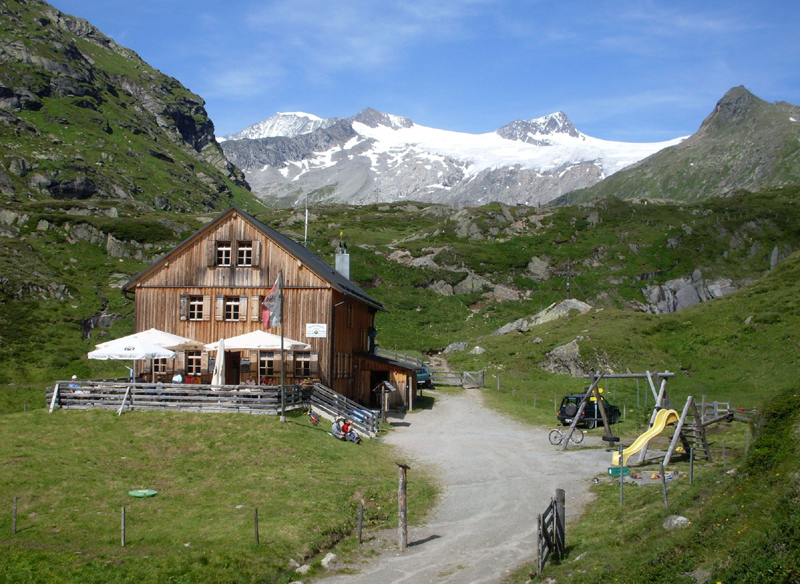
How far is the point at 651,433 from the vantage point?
1003 inches

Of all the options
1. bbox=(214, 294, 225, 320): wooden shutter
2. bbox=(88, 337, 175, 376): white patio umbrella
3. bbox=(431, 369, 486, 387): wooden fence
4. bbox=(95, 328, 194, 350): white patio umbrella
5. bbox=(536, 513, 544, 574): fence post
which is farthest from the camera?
bbox=(431, 369, 486, 387): wooden fence

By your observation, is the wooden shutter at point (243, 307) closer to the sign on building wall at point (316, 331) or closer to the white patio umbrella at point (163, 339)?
the white patio umbrella at point (163, 339)

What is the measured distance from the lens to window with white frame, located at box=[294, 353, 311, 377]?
3506 centimetres

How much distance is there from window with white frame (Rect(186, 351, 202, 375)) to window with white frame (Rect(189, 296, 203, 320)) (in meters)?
2.02

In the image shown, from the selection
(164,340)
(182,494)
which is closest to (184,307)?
(164,340)

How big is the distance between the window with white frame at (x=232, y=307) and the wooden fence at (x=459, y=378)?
62.3 feet

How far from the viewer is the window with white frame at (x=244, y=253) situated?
120 feet

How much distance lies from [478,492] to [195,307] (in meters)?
21.1

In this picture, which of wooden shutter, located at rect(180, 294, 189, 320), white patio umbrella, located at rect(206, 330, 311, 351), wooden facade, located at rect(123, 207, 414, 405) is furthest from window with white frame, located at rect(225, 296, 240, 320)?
white patio umbrella, located at rect(206, 330, 311, 351)

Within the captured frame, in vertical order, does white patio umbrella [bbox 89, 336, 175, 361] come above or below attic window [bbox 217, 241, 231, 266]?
below

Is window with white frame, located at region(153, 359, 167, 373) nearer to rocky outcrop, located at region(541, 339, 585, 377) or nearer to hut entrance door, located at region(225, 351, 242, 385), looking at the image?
hut entrance door, located at region(225, 351, 242, 385)

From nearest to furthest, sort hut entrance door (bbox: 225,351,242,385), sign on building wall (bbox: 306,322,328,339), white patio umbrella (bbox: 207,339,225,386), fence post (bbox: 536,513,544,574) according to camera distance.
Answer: fence post (bbox: 536,513,544,574) → white patio umbrella (bbox: 207,339,225,386) → sign on building wall (bbox: 306,322,328,339) → hut entrance door (bbox: 225,351,242,385)

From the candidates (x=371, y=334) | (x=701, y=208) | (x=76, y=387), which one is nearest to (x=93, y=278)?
(x=371, y=334)

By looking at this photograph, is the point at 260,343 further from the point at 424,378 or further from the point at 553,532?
the point at 553,532
